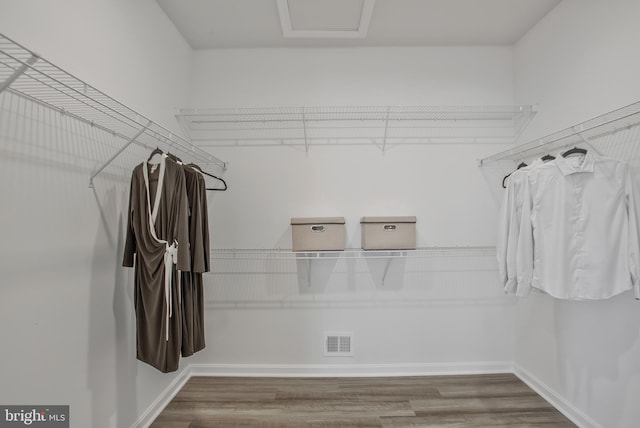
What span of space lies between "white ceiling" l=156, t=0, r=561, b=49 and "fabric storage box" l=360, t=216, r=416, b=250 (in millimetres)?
1408

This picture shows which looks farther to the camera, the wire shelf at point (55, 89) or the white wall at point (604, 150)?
the white wall at point (604, 150)

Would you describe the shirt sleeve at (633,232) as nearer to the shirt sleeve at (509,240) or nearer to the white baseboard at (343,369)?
the shirt sleeve at (509,240)

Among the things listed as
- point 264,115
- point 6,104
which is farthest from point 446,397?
point 6,104

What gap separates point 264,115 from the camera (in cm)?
237

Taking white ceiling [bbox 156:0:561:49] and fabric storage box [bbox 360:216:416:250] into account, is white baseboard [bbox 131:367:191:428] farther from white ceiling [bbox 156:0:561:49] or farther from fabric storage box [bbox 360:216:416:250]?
white ceiling [bbox 156:0:561:49]

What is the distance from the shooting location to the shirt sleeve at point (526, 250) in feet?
5.67

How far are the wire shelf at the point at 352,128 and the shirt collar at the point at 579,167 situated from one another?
86 centimetres

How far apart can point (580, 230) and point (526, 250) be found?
270 mm

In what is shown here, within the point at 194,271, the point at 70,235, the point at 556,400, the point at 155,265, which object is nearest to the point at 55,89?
the point at 70,235

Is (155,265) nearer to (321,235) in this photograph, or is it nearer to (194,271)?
(194,271)

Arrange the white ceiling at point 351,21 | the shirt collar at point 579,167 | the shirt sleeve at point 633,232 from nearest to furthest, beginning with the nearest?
the shirt sleeve at point 633,232
the shirt collar at point 579,167
the white ceiling at point 351,21

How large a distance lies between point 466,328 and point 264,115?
2.33m

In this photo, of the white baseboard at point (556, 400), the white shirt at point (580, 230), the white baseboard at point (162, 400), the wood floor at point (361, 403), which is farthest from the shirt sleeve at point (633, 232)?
the white baseboard at point (162, 400)

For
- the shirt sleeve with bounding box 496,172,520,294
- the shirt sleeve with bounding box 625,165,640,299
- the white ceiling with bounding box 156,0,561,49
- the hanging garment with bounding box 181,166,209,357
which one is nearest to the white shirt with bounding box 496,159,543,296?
the shirt sleeve with bounding box 496,172,520,294
